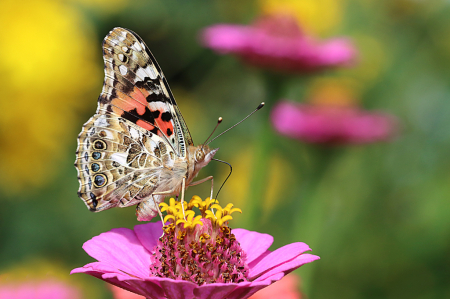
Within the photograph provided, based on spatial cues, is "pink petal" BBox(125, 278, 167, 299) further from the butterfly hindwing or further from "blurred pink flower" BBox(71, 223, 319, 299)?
the butterfly hindwing

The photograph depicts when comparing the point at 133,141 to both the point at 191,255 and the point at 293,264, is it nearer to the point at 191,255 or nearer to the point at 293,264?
the point at 191,255

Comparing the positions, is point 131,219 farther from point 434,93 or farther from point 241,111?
point 434,93

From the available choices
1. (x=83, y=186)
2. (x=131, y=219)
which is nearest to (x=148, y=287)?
(x=83, y=186)

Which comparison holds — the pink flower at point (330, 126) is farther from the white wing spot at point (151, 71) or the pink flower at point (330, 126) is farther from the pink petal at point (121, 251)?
the pink petal at point (121, 251)

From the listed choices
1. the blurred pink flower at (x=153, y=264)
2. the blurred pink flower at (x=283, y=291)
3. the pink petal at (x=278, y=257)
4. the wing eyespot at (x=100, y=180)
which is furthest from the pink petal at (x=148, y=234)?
the blurred pink flower at (x=283, y=291)

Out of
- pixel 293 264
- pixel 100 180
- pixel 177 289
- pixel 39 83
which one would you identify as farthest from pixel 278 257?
pixel 39 83

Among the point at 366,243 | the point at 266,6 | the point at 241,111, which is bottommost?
the point at 366,243

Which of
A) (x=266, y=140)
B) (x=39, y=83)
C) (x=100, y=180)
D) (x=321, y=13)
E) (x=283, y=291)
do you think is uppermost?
(x=321, y=13)

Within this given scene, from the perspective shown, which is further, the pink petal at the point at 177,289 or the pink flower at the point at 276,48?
the pink flower at the point at 276,48
